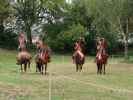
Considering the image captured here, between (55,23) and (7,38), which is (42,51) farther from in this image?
(55,23)

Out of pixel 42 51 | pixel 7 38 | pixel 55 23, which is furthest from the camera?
pixel 55 23

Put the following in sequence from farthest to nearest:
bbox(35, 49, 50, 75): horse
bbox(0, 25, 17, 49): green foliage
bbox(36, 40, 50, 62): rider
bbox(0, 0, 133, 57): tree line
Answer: bbox(0, 25, 17, 49): green foliage < bbox(0, 0, 133, 57): tree line < bbox(35, 49, 50, 75): horse < bbox(36, 40, 50, 62): rider

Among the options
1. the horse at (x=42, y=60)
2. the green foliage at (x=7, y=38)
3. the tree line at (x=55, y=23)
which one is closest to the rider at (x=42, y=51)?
the horse at (x=42, y=60)

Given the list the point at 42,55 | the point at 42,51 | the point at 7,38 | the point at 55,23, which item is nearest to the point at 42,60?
the point at 42,55

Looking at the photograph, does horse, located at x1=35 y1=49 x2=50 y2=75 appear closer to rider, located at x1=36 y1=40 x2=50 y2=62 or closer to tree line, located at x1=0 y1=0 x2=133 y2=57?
rider, located at x1=36 y1=40 x2=50 y2=62

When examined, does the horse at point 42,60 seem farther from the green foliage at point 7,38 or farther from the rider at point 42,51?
the green foliage at point 7,38

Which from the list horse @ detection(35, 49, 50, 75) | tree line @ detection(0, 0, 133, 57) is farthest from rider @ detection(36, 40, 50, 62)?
tree line @ detection(0, 0, 133, 57)

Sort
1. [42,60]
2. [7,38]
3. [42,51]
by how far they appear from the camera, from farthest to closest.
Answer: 1. [7,38]
2. [42,51]
3. [42,60]

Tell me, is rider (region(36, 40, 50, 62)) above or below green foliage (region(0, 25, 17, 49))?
above

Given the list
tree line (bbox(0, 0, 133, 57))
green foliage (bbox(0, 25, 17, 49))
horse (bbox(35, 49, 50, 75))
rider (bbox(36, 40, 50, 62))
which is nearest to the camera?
rider (bbox(36, 40, 50, 62))

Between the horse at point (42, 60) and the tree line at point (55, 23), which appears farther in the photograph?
the tree line at point (55, 23)

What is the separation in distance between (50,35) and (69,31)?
2.44 m

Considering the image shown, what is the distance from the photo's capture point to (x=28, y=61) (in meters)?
32.0

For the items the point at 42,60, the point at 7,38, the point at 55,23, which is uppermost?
the point at 55,23
